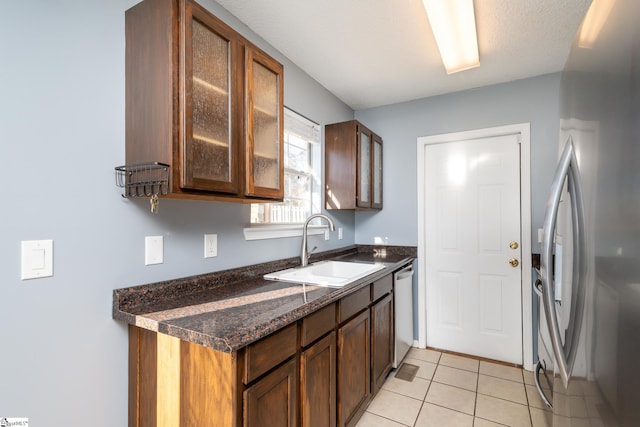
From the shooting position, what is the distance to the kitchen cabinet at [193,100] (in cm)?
113

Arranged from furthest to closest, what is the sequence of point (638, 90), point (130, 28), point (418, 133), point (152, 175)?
1. point (418, 133)
2. point (130, 28)
3. point (152, 175)
4. point (638, 90)

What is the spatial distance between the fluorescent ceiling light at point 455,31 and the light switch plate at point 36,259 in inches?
79.6

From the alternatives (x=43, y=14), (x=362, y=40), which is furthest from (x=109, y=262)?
(x=362, y=40)

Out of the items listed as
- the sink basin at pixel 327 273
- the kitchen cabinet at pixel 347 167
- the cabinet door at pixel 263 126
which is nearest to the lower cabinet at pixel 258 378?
the sink basin at pixel 327 273

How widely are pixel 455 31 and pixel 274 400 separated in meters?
2.25

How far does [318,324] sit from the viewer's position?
1.41 meters

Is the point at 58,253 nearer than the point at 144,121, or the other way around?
the point at 58,253

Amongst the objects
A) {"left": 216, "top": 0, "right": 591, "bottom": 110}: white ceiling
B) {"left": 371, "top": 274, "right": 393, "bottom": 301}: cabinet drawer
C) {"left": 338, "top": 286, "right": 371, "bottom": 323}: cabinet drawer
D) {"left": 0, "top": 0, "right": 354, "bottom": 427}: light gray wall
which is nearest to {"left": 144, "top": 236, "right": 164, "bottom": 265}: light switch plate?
{"left": 0, "top": 0, "right": 354, "bottom": 427}: light gray wall

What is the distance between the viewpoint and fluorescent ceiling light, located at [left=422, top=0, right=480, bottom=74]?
1.63 m

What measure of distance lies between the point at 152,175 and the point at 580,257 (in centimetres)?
138

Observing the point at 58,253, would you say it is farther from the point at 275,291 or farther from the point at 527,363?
the point at 527,363

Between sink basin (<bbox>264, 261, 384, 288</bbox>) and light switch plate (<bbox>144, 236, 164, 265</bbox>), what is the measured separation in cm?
66

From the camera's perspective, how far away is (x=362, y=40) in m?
2.05

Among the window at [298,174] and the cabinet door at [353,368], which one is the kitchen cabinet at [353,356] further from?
the window at [298,174]
